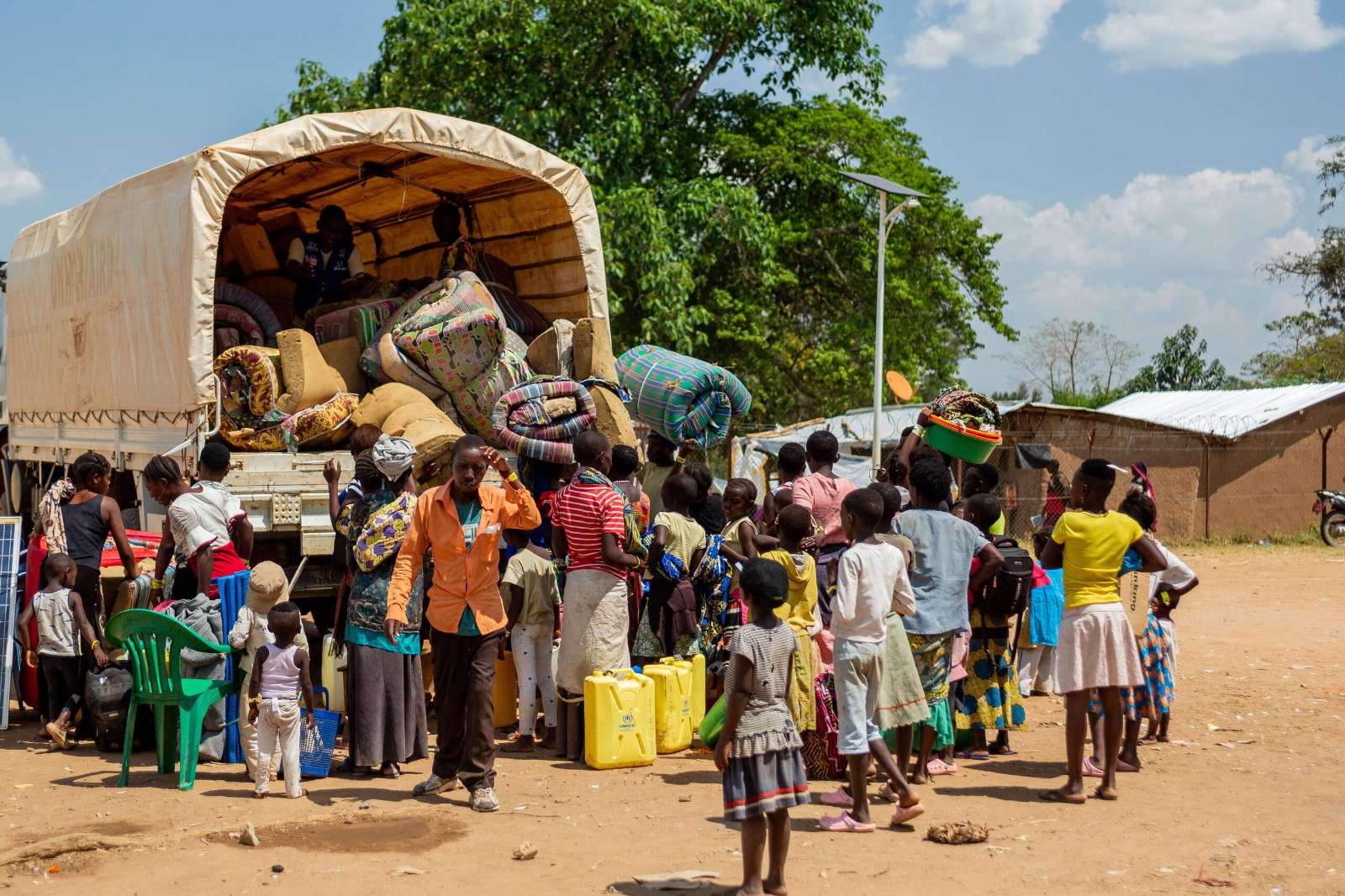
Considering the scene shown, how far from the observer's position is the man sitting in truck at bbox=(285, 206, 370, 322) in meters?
9.80

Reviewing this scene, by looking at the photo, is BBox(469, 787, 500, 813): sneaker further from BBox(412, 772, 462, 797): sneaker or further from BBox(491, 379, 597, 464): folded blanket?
BBox(491, 379, 597, 464): folded blanket

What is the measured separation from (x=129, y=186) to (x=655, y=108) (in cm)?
1196

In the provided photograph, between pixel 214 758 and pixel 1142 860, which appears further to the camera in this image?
pixel 214 758

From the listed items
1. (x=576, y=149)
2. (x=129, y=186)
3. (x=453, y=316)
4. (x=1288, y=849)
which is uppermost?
(x=576, y=149)

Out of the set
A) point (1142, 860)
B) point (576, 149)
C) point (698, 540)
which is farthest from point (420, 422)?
point (576, 149)

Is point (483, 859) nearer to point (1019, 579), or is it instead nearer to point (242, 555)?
point (242, 555)

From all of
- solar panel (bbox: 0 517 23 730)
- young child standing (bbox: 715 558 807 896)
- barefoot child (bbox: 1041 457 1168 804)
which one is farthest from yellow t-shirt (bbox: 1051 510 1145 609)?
solar panel (bbox: 0 517 23 730)

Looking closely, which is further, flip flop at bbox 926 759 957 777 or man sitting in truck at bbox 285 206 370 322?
man sitting in truck at bbox 285 206 370 322

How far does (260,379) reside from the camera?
7852mm

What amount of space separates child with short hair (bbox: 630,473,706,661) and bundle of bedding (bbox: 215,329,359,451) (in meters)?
2.25

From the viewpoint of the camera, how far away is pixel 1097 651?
5633mm

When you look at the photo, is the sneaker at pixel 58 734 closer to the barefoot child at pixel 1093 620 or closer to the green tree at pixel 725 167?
the barefoot child at pixel 1093 620

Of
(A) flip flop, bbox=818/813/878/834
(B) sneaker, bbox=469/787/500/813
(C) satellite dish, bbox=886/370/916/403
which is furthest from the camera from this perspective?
(C) satellite dish, bbox=886/370/916/403

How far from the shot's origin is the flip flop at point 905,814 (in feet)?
16.9
